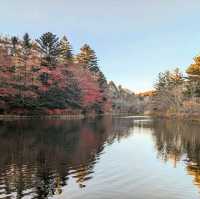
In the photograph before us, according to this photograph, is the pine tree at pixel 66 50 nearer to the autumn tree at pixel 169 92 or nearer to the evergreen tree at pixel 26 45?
the evergreen tree at pixel 26 45

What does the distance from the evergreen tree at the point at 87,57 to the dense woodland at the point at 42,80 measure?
567 cm

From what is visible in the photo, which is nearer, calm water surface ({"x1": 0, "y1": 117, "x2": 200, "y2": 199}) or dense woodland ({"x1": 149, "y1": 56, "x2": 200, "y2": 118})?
calm water surface ({"x1": 0, "y1": 117, "x2": 200, "y2": 199})

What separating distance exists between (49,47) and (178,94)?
105ft

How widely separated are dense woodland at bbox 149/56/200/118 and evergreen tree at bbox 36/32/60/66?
30.1 metres

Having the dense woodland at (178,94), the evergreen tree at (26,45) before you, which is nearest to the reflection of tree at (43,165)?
the evergreen tree at (26,45)

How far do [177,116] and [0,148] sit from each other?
5462 cm

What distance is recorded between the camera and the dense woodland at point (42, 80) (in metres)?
57.1

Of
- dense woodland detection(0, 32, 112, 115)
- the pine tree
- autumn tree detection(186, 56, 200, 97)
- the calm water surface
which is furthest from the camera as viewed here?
the pine tree

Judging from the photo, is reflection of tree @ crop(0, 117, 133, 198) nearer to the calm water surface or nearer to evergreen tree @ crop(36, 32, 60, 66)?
the calm water surface

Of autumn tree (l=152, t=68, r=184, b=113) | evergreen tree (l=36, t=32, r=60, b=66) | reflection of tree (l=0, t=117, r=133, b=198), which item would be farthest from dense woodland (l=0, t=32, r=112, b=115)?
reflection of tree (l=0, t=117, r=133, b=198)

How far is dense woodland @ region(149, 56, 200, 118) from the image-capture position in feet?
224

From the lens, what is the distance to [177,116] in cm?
7056

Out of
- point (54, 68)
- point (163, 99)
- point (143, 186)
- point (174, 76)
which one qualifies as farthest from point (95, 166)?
point (174, 76)

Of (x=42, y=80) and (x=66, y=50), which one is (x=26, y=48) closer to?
(x=42, y=80)
